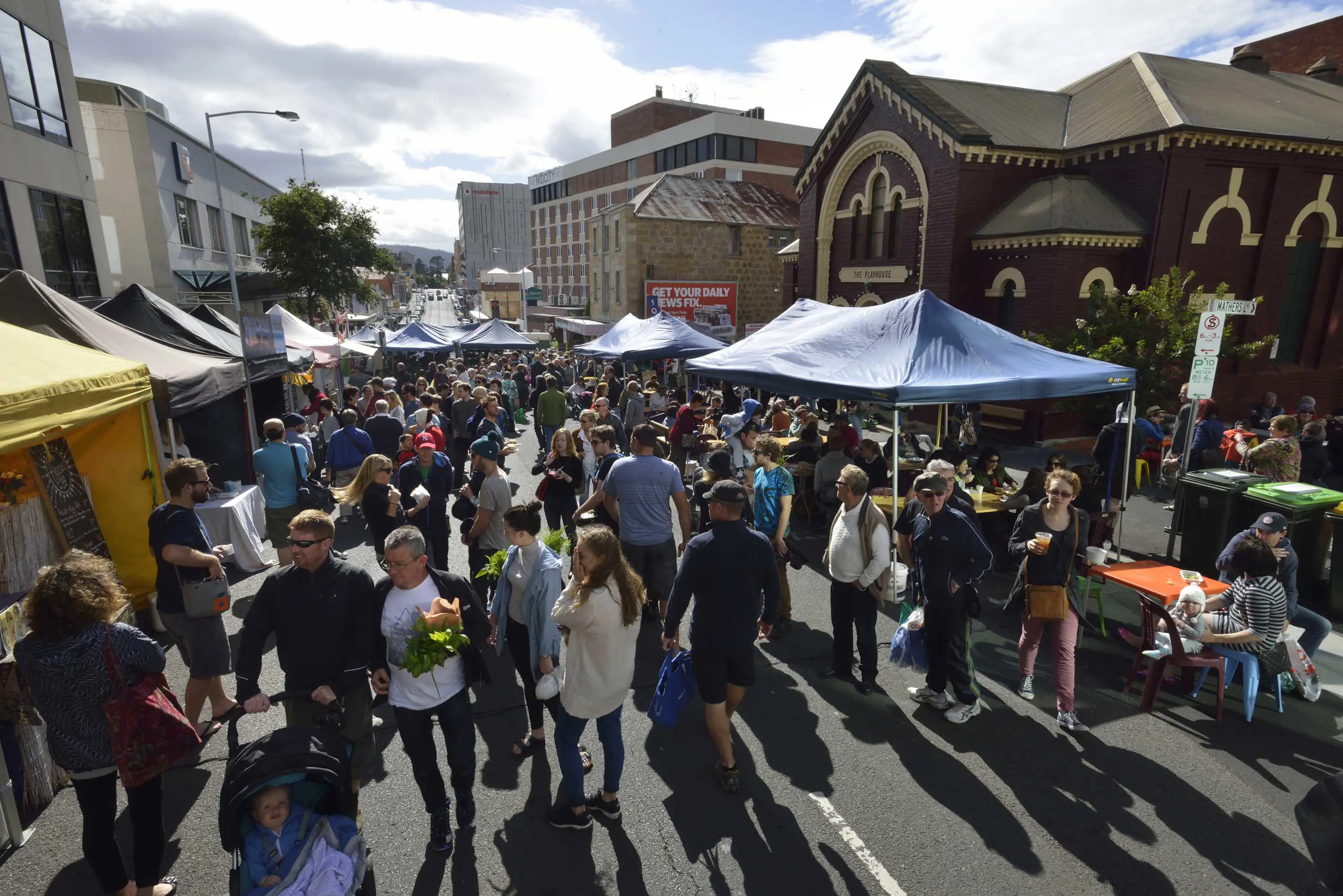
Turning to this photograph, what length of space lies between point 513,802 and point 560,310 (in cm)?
5269

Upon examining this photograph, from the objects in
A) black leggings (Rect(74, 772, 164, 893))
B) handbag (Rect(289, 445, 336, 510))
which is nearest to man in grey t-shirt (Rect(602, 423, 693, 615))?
black leggings (Rect(74, 772, 164, 893))

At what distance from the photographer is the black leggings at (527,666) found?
4305 millimetres

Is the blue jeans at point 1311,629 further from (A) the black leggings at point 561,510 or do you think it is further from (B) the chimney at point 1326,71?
(B) the chimney at point 1326,71

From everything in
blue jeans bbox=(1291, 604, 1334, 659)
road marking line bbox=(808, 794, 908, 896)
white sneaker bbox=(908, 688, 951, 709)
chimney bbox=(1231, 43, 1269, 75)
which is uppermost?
chimney bbox=(1231, 43, 1269, 75)

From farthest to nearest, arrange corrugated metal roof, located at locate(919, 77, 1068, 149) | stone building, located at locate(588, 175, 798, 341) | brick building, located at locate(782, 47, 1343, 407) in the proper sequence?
stone building, located at locate(588, 175, 798, 341)
corrugated metal roof, located at locate(919, 77, 1068, 149)
brick building, located at locate(782, 47, 1343, 407)

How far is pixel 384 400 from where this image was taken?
378 inches

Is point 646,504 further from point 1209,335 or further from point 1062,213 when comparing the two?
point 1062,213

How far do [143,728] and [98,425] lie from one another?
440cm

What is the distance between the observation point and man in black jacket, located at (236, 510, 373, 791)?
→ 3242 mm

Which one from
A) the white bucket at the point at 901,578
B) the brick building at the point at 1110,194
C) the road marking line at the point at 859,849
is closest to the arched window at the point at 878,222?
the brick building at the point at 1110,194

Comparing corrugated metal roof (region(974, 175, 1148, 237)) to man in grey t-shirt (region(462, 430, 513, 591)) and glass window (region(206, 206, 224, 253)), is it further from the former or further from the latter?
glass window (region(206, 206, 224, 253))

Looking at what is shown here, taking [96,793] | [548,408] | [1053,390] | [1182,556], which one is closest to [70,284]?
[548,408]

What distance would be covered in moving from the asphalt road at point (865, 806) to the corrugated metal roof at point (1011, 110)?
56.0ft

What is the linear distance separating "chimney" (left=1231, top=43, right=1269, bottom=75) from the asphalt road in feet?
86.6
